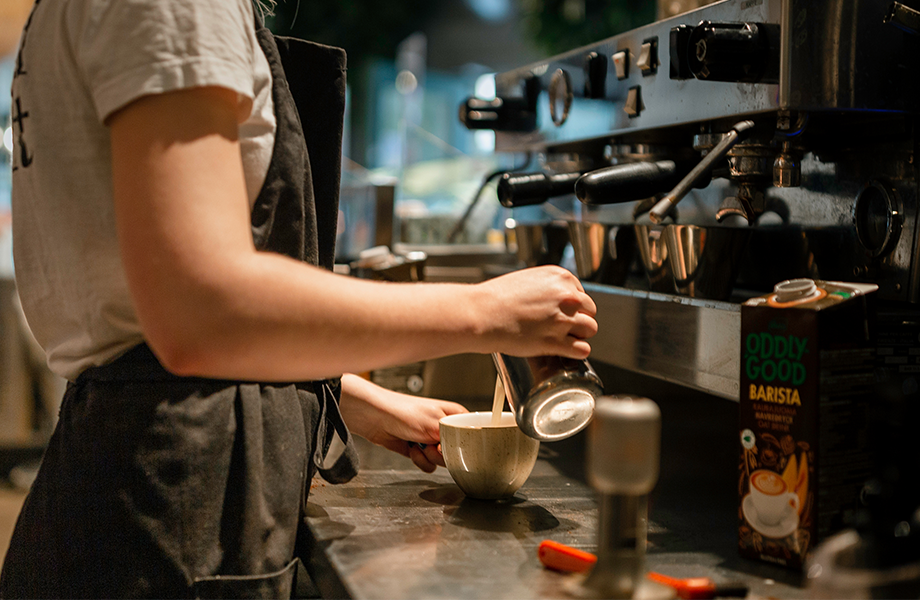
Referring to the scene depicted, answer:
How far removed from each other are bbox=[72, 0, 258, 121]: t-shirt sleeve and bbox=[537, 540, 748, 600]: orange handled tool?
1.45ft

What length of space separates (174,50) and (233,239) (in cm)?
14

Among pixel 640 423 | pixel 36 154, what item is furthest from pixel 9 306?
pixel 640 423

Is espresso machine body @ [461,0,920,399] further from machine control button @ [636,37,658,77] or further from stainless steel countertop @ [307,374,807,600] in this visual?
stainless steel countertop @ [307,374,807,600]

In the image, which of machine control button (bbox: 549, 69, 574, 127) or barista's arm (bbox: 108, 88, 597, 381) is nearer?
barista's arm (bbox: 108, 88, 597, 381)

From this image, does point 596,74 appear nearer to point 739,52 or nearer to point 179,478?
point 739,52

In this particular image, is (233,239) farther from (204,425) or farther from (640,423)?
(640,423)

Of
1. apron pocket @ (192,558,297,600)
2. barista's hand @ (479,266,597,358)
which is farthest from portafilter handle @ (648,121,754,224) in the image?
apron pocket @ (192,558,297,600)

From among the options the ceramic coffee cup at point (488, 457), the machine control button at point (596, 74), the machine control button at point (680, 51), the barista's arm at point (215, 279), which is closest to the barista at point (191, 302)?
the barista's arm at point (215, 279)

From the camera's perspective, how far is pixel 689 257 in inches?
Answer: 37.7

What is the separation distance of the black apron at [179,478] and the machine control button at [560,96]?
1.85ft

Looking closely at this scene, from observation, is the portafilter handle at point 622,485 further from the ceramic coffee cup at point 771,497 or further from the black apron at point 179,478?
the black apron at point 179,478

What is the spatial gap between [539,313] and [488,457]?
0.20 m

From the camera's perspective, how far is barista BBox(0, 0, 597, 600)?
0.58 meters

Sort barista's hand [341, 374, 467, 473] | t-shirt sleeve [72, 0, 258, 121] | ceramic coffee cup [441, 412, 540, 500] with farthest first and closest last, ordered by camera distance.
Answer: barista's hand [341, 374, 467, 473] < ceramic coffee cup [441, 412, 540, 500] < t-shirt sleeve [72, 0, 258, 121]
